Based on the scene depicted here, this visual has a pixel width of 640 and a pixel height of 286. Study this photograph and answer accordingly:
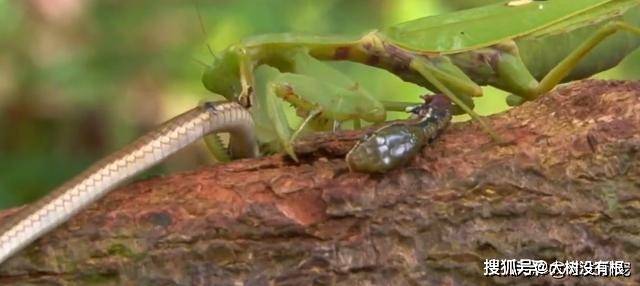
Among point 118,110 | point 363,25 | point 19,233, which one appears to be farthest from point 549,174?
point 118,110

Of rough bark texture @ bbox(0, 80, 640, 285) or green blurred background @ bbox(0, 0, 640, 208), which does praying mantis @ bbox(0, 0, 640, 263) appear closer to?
rough bark texture @ bbox(0, 80, 640, 285)

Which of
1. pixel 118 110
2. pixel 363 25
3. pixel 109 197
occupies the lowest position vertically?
pixel 109 197

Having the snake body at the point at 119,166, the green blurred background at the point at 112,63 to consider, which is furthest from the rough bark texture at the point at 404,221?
the green blurred background at the point at 112,63

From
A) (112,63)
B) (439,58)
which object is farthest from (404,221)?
(112,63)

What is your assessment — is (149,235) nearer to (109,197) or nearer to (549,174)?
(109,197)

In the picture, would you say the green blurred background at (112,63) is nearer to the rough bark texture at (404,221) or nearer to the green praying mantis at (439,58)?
the green praying mantis at (439,58)

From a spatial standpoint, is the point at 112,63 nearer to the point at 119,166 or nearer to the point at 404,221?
the point at 119,166
